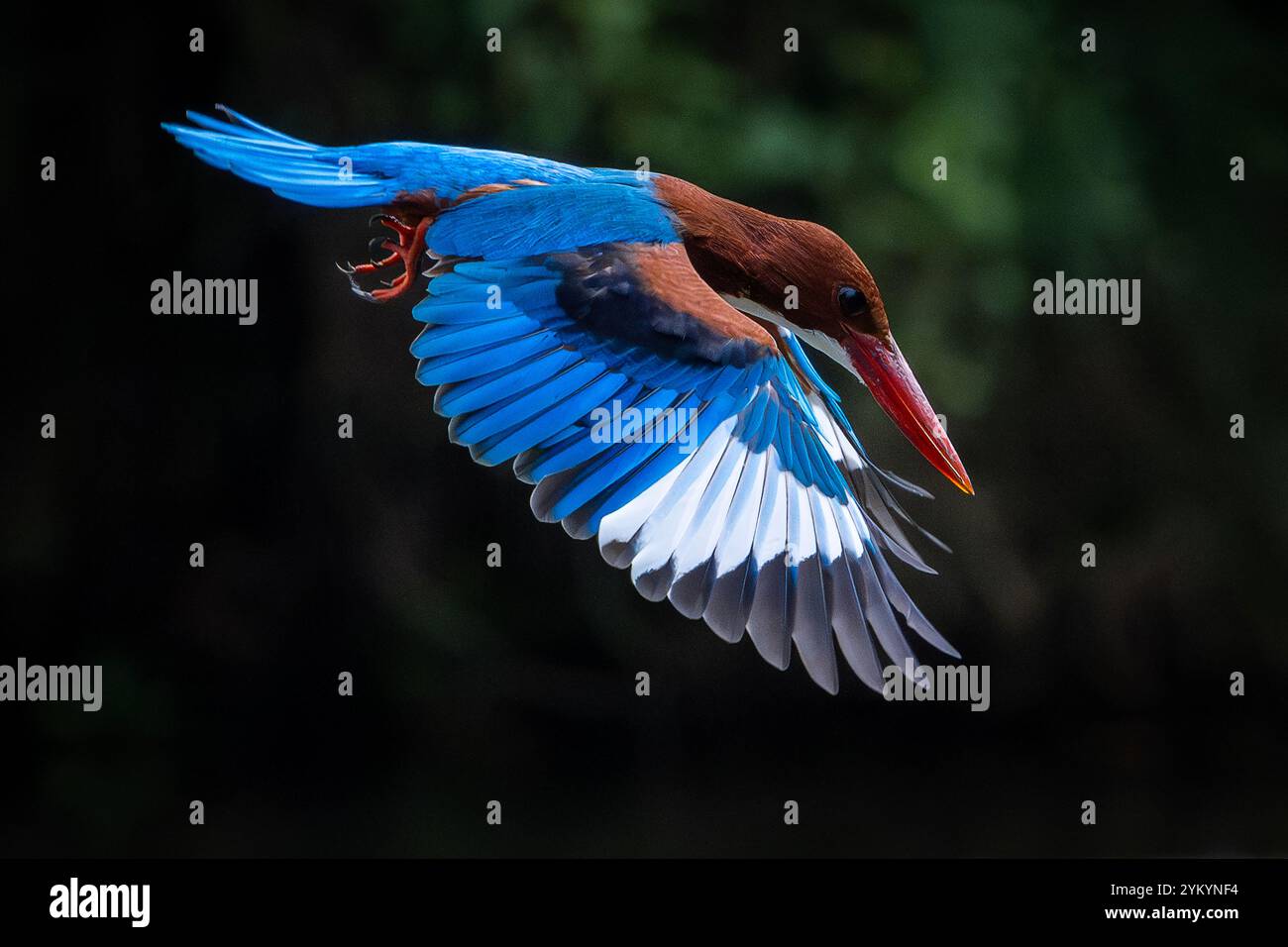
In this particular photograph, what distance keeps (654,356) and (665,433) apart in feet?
0.26

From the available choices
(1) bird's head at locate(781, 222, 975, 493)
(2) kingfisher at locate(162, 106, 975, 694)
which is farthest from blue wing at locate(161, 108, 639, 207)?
(1) bird's head at locate(781, 222, 975, 493)

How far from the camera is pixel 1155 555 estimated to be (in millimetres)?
3838

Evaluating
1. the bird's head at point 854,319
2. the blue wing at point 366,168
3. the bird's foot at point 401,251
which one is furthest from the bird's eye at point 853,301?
the bird's foot at point 401,251

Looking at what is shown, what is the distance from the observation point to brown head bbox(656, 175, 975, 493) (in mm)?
1713

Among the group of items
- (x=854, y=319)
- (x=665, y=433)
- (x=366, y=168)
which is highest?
(x=366, y=168)

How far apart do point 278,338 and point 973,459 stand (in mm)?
1519

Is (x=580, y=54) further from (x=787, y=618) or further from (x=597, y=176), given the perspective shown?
(x=787, y=618)

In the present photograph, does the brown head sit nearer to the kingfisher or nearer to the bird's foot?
the kingfisher

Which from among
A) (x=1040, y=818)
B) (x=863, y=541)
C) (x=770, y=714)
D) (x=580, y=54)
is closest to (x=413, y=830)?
(x=770, y=714)

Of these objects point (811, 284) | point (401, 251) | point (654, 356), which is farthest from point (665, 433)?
point (401, 251)

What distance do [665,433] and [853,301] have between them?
0.76 feet

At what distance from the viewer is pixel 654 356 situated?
1.72 m

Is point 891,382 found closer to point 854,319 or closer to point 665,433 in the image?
point 854,319

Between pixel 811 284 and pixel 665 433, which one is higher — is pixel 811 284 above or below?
above
